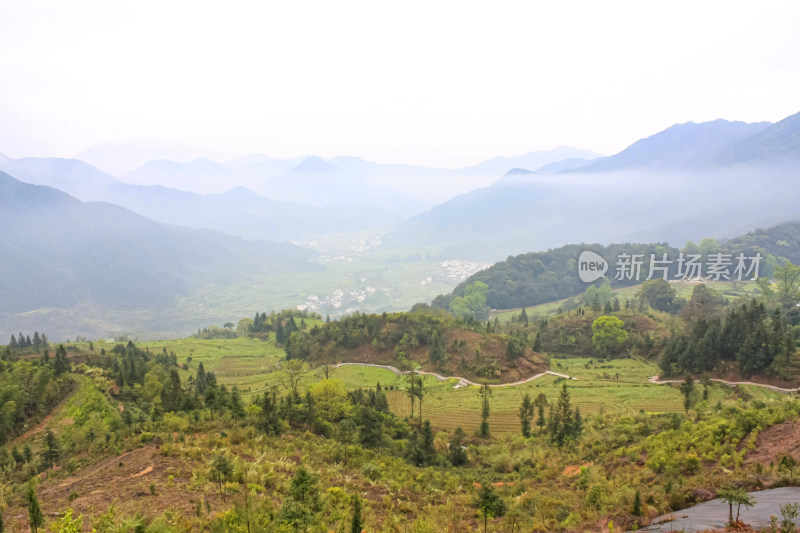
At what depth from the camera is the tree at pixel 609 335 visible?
70875 millimetres

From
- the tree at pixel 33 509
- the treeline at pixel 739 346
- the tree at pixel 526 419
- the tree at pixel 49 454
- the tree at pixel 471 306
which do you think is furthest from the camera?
the tree at pixel 471 306

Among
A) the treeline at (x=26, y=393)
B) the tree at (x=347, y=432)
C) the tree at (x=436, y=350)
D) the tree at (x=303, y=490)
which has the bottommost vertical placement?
the tree at (x=436, y=350)

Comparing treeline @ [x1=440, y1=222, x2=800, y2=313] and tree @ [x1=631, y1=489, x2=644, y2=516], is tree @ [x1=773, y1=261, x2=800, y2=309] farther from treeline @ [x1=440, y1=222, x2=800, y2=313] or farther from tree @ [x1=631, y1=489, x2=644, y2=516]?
tree @ [x1=631, y1=489, x2=644, y2=516]

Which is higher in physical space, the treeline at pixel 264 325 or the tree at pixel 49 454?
the tree at pixel 49 454

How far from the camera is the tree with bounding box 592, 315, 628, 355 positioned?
70.9 metres

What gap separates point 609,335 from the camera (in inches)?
2808

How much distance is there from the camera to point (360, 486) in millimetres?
20297

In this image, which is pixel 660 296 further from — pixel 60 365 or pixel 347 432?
pixel 60 365

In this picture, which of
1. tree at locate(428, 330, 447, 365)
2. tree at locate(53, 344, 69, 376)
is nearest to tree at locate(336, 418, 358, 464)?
tree at locate(428, 330, 447, 365)

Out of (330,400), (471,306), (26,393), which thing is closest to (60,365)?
(26,393)

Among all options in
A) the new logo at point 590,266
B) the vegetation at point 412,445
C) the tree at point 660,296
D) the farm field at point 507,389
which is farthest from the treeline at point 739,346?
the new logo at point 590,266

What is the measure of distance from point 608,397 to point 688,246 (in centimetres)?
14655

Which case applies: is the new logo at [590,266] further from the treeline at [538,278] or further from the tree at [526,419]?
the tree at [526,419]

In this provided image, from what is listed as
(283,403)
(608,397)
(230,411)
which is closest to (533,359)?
(608,397)
